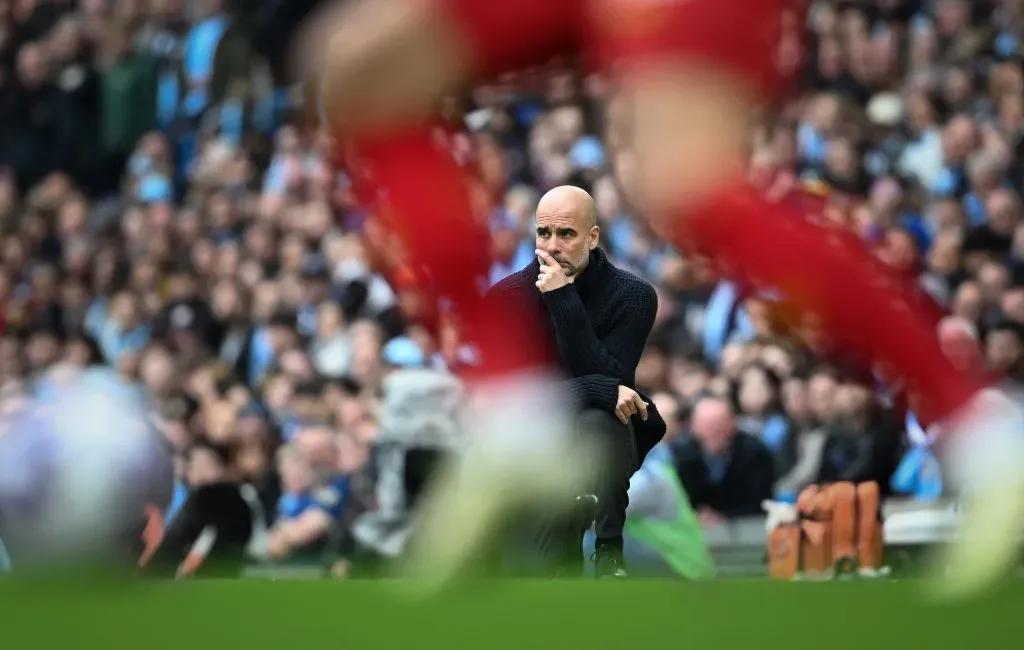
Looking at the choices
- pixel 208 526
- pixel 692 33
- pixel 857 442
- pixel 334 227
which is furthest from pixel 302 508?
pixel 692 33

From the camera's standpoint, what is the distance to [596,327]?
9.69ft

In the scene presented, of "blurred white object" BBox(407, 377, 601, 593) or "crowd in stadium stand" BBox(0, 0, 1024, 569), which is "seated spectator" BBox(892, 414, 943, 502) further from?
"blurred white object" BBox(407, 377, 601, 593)

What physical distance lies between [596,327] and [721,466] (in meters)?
1.95

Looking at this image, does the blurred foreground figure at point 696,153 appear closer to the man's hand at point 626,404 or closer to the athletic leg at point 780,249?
the athletic leg at point 780,249

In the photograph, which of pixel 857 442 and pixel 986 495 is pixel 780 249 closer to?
pixel 986 495

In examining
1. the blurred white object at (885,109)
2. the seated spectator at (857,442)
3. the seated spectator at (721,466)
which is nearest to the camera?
the seated spectator at (857,442)

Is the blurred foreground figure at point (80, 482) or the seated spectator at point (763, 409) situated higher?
the seated spectator at point (763, 409)

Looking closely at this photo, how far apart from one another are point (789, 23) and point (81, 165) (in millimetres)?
5272

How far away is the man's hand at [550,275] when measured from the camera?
9.31 ft

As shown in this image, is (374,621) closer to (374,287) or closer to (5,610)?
(5,610)

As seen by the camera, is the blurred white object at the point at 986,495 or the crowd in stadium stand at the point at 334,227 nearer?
the blurred white object at the point at 986,495

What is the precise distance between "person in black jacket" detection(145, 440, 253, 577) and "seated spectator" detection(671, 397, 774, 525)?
1280 millimetres

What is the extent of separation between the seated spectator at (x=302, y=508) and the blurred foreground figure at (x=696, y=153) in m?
2.32

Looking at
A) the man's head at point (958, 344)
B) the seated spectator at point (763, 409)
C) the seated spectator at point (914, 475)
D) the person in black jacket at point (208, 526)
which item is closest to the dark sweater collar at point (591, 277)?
the man's head at point (958, 344)
